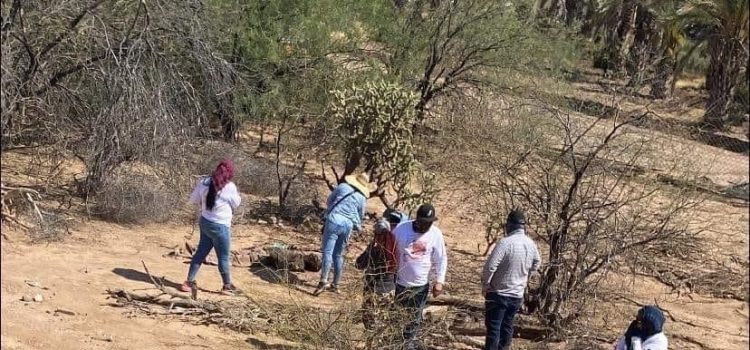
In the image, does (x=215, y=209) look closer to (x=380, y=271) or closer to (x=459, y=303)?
(x=380, y=271)

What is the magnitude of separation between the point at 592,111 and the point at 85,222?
787cm

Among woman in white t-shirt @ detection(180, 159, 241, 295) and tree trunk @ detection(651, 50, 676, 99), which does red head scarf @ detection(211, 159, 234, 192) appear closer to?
woman in white t-shirt @ detection(180, 159, 241, 295)

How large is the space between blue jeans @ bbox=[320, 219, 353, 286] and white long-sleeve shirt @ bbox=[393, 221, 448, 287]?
2066mm

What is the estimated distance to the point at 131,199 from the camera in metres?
11.6

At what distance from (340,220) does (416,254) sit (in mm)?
2248

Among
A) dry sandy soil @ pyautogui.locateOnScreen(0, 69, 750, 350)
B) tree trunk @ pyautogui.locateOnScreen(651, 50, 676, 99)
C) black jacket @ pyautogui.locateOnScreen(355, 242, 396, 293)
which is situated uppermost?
tree trunk @ pyautogui.locateOnScreen(651, 50, 676, 99)

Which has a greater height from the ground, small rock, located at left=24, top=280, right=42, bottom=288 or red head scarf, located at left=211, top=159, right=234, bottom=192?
red head scarf, located at left=211, top=159, right=234, bottom=192

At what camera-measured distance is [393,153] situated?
12719 millimetres

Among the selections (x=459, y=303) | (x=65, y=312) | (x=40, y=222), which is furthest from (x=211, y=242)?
(x=459, y=303)

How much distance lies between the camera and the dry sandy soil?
25.0 feet

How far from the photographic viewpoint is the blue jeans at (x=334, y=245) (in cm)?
964

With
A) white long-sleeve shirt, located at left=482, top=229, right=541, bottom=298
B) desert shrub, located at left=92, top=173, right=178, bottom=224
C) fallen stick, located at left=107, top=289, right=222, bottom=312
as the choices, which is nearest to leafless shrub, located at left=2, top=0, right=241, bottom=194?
desert shrub, located at left=92, top=173, right=178, bottom=224

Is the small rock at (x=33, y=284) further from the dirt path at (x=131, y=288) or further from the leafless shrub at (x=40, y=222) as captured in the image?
the leafless shrub at (x=40, y=222)

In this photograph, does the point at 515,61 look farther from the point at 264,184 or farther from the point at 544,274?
the point at 544,274
